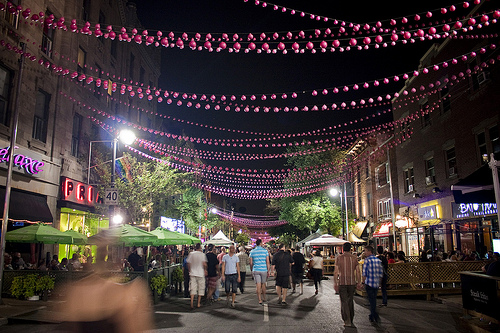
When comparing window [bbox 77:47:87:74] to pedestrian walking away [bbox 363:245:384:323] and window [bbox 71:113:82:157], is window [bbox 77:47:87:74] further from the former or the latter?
pedestrian walking away [bbox 363:245:384:323]

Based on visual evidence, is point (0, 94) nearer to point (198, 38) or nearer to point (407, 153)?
point (198, 38)

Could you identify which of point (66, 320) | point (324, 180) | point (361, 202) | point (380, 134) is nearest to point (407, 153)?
point (380, 134)

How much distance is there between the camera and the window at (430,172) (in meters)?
23.6

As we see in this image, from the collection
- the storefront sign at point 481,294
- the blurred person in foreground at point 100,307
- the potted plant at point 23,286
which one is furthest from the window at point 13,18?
the storefront sign at point 481,294

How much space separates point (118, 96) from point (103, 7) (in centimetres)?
577

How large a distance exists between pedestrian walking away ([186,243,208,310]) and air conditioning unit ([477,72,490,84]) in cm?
1466

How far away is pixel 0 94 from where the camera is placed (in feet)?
53.3

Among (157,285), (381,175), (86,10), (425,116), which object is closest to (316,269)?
(157,285)

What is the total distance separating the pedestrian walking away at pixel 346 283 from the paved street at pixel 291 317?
32cm

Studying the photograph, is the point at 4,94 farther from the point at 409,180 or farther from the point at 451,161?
the point at 409,180

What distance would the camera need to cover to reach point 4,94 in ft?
54.4

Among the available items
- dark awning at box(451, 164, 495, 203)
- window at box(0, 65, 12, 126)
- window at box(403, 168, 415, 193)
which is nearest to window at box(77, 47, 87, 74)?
window at box(0, 65, 12, 126)

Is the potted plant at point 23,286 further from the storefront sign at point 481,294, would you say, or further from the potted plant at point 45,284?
the storefront sign at point 481,294

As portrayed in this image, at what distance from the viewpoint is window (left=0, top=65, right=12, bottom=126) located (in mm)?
16344
